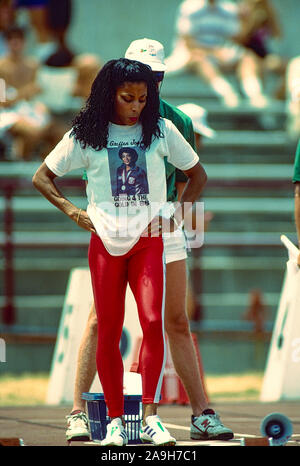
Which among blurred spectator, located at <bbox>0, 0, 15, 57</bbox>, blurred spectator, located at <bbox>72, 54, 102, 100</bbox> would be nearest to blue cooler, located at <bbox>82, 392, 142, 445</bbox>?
blurred spectator, located at <bbox>72, 54, 102, 100</bbox>

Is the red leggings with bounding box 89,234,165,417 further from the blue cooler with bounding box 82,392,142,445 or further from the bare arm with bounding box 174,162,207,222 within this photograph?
the bare arm with bounding box 174,162,207,222

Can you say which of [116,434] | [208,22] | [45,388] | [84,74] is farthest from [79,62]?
[116,434]

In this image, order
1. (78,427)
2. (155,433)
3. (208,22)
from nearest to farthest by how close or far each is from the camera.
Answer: (155,433)
(78,427)
(208,22)

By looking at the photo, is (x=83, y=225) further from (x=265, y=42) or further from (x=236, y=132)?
(x=265, y=42)

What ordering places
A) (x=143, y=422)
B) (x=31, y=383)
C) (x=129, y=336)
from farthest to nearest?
(x=31, y=383) → (x=129, y=336) → (x=143, y=422)

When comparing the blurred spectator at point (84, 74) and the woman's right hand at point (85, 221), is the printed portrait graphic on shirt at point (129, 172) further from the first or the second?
the blurred spectator at point (84, 74)

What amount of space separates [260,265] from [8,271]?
10.5ft

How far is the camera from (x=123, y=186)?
528 centimetres

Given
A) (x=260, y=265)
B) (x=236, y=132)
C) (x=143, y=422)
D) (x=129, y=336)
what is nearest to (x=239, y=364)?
(x=260, y=265)

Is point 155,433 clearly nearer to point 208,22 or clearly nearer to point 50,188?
point 50,188

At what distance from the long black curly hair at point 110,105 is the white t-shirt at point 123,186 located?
1.5 inches

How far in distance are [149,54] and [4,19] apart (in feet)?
34.7

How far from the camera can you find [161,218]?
5.38 meters

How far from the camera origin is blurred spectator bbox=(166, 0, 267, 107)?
1639 cm
